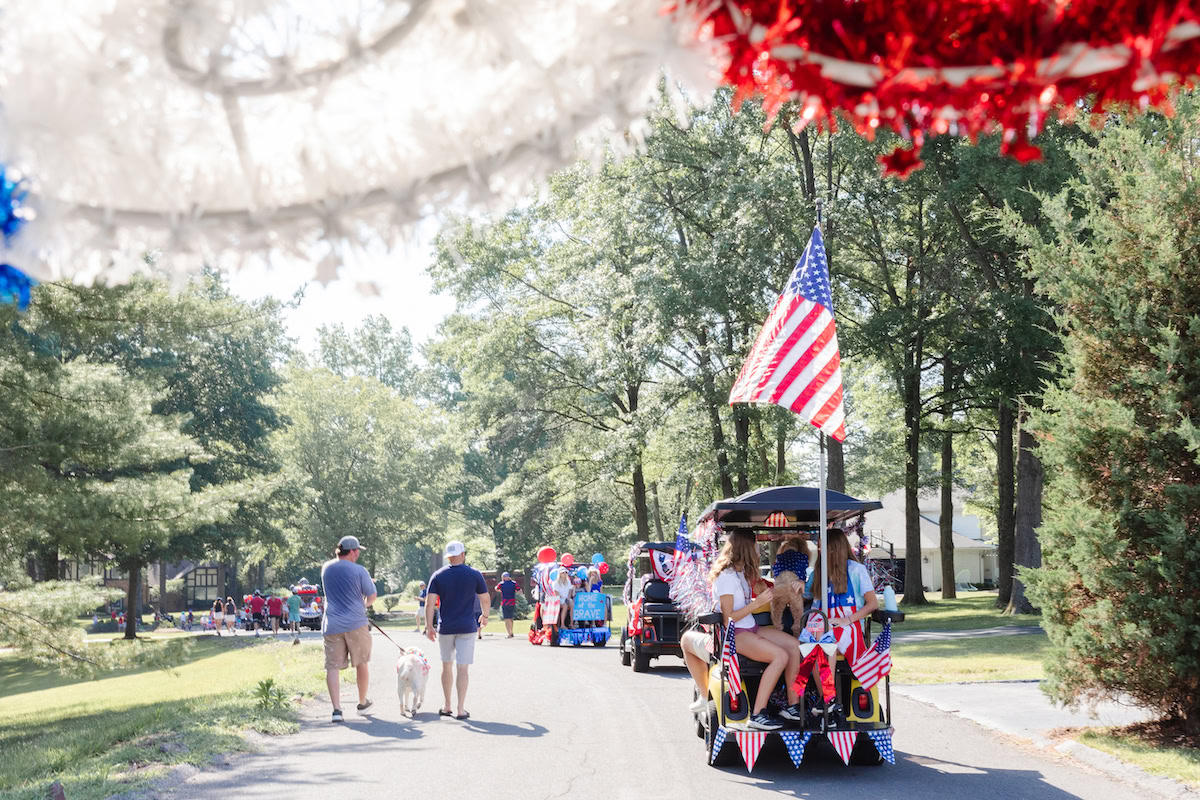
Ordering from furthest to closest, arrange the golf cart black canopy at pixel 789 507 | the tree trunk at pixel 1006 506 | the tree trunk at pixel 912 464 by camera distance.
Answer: the tree trunk at pixel 1006 506 < the tree trunk at pixel 912 464 < the golf cart black canopy at pixel 789 507

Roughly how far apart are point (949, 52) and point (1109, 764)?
8.90 m

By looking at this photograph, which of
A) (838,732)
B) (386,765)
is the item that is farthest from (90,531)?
(838,732)

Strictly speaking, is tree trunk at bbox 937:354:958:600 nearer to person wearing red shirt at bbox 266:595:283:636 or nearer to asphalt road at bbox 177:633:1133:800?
person wearing red shirt at bbox 266:595:283:636

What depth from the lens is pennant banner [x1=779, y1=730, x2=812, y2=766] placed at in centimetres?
864

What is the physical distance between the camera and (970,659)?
60.6 feet

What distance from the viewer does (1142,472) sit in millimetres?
9516

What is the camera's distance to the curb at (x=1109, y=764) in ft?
25.5

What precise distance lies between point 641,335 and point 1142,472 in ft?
68.0

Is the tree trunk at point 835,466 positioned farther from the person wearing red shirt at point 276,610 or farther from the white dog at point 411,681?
the person wearing red shirt at point 276,610

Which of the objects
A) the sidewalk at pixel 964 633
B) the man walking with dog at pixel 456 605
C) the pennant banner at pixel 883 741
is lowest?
the sidewalk at pixel 964 633

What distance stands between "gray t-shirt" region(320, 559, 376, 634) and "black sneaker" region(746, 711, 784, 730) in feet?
16.2

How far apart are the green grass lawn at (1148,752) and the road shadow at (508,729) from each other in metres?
5.30

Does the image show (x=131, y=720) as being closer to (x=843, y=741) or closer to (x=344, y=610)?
(x=344, y=610)

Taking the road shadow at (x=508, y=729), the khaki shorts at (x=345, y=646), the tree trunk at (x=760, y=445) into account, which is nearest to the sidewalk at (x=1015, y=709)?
the road shadow at (x=508, y=729)
